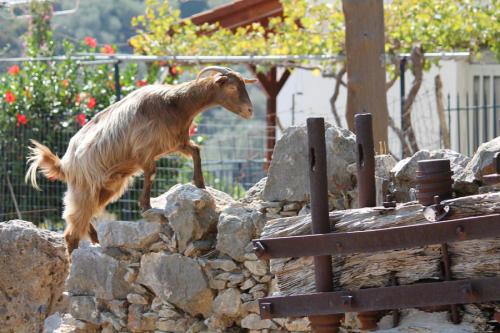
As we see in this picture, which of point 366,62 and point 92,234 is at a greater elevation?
Result: point 366,62

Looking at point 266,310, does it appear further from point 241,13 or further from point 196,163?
point 241,13

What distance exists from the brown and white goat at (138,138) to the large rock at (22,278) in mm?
302

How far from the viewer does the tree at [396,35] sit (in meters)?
11.5

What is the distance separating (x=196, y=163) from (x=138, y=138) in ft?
1.60

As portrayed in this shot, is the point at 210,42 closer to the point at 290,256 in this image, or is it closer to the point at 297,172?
the point at 297,172

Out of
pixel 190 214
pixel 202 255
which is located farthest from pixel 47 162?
pixel 202 255

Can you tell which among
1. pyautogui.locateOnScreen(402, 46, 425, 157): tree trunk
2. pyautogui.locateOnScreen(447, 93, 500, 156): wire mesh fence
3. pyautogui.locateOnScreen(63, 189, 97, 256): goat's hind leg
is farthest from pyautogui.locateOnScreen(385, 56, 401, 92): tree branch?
pyautogui.locateOnScreen(63, 189, 97, 256): goat's hind leg

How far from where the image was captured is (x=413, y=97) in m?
10.4

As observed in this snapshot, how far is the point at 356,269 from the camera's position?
4.66m

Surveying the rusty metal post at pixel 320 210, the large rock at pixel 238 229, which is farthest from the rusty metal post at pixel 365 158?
the large rock at pixel 238 229

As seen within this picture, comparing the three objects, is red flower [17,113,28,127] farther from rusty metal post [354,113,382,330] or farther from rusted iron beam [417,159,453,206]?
rusted iron beam [417,159,453,206]

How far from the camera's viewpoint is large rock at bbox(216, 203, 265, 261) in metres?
6.52

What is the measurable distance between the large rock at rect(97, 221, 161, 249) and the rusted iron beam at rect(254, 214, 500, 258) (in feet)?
7.47

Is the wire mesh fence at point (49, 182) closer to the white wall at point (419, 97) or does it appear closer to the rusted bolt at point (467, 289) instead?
the white wall at point (419, 97)
